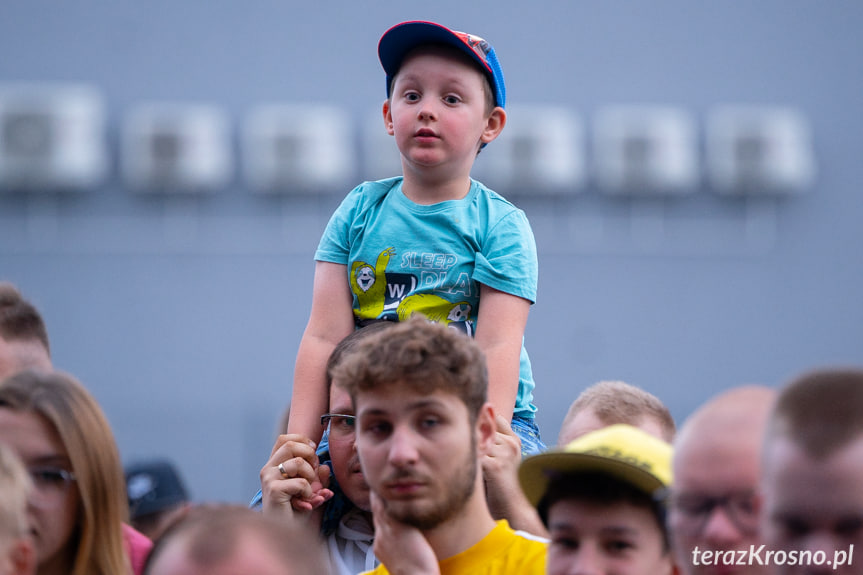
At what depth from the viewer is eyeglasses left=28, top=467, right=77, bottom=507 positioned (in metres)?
2.54

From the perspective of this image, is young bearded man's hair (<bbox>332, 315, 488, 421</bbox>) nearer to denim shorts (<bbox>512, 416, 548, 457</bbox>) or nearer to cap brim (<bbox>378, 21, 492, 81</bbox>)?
denim shorts (<bbox>512, 416, 548, 457</bbox>)

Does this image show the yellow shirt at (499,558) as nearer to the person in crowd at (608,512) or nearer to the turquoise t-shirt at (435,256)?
the person in crowd at (608,512)

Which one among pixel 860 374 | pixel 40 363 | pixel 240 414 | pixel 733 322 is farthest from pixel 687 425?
pixel 733 322

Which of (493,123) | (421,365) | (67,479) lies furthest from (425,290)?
(67,479)

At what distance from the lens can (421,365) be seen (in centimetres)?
255

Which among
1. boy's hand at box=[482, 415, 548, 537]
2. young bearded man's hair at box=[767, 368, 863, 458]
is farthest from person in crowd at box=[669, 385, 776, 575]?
boy's hand at box=[482, 415, 548, 537]

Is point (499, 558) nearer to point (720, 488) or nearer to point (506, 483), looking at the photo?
point (506, 483)

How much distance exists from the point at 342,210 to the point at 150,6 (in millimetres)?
17094

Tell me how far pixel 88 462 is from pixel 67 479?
6cm

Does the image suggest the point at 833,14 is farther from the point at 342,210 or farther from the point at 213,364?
the point at 342,210

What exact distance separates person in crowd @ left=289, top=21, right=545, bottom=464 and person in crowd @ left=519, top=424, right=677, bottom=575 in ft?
3.27

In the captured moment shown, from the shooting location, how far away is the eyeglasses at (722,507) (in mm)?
2006

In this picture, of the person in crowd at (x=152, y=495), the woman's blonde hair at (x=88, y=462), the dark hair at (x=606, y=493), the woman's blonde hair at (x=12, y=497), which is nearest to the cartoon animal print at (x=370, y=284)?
the person in crowd at (x=152, y=495)

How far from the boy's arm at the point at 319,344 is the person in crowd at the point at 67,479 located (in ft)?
2.87
